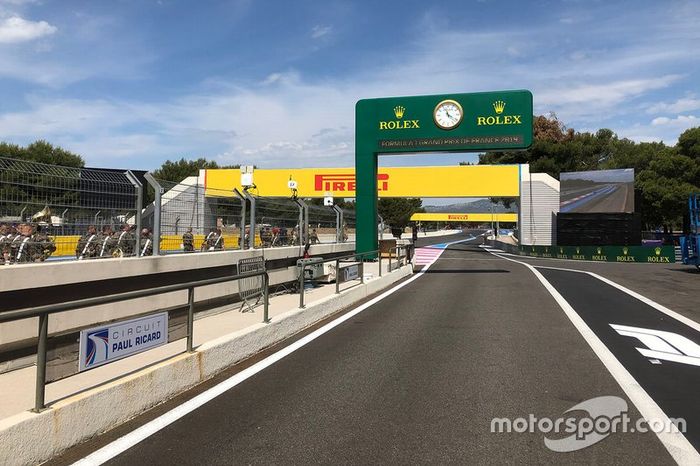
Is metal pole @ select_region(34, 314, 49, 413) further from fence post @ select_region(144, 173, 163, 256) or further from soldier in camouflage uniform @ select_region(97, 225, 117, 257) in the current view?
fence post @ select_region(144, 173, 163, 256)

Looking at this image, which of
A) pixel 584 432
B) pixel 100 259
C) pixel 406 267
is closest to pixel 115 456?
pixel 584 432

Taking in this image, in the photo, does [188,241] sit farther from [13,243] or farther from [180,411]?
[180,411]

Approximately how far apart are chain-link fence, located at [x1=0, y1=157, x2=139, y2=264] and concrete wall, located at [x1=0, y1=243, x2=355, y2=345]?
16.5 inches

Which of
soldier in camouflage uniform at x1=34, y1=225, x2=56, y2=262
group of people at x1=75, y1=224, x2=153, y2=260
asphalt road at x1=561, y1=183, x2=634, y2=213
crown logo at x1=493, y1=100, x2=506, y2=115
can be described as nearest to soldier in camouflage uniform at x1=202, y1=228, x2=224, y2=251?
group of people at x1=75, y1=224, x2=153, y2=260

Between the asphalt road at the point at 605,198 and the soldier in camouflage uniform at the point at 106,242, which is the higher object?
the asphalt road at the point at 605,198

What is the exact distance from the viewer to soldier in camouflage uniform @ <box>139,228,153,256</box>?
8602mm

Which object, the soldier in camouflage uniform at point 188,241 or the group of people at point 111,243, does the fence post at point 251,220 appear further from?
the group of people at point 111,243

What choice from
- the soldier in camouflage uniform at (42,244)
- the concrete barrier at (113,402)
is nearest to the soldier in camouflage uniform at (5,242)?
the soldier in camouflage uniform at (42,244)

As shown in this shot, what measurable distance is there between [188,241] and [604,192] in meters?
36.2

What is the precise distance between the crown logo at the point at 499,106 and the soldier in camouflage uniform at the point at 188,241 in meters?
13.2

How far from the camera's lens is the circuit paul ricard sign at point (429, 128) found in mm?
18891

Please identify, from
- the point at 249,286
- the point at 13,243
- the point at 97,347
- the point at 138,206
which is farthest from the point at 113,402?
the point at 249,286

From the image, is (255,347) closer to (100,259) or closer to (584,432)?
(100,259)

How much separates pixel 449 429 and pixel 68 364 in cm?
316
